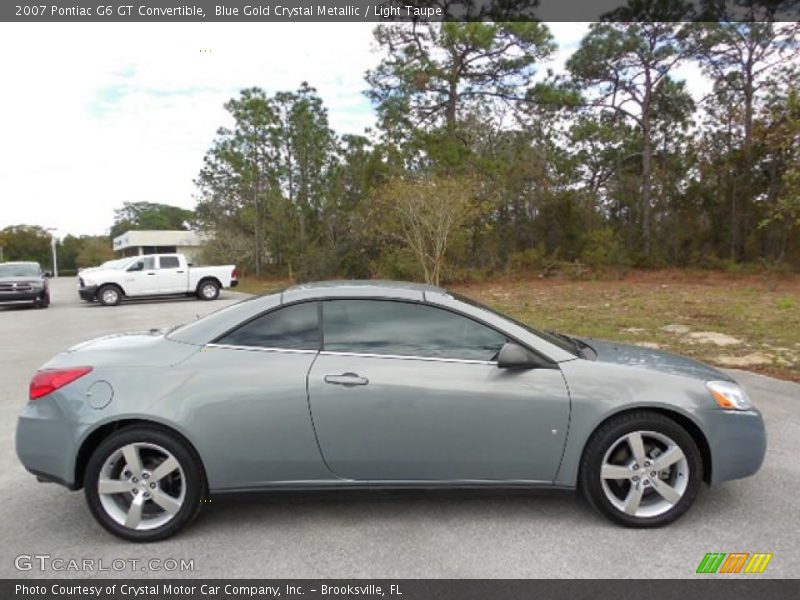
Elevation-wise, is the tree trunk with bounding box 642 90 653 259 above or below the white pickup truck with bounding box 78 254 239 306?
above

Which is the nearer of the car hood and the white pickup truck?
the car hood

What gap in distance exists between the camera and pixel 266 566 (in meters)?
2.68

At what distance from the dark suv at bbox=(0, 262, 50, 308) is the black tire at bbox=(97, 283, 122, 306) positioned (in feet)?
6.06

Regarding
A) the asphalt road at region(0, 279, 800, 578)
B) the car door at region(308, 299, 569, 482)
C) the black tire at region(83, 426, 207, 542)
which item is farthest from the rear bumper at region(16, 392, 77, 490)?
the car door at region(308, 299, 569, 482)

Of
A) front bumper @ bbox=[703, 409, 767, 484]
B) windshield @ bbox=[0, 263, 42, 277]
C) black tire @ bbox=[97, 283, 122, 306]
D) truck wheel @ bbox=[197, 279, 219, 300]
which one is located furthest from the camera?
truck wheel @ bbox=[197, 279, 219, 300]

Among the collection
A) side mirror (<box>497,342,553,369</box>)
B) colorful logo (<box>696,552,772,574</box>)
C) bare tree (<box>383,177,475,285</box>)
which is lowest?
colorful logo (<box>696,552,772,574</box>)

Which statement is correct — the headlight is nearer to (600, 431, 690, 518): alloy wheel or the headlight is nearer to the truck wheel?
(600, 431, 690, 518): alloy wheel

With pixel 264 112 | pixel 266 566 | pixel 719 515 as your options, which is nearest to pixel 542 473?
pixel 719 515

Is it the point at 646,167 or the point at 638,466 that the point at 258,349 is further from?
the point at 646,167

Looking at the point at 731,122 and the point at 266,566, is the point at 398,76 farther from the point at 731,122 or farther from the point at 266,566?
the point at 266,566

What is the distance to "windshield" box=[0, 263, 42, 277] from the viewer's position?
17.3m

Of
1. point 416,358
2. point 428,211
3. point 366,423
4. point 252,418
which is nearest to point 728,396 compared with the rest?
point 416,358

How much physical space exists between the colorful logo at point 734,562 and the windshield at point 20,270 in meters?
20.4

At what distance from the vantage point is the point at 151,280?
59.3 ft
